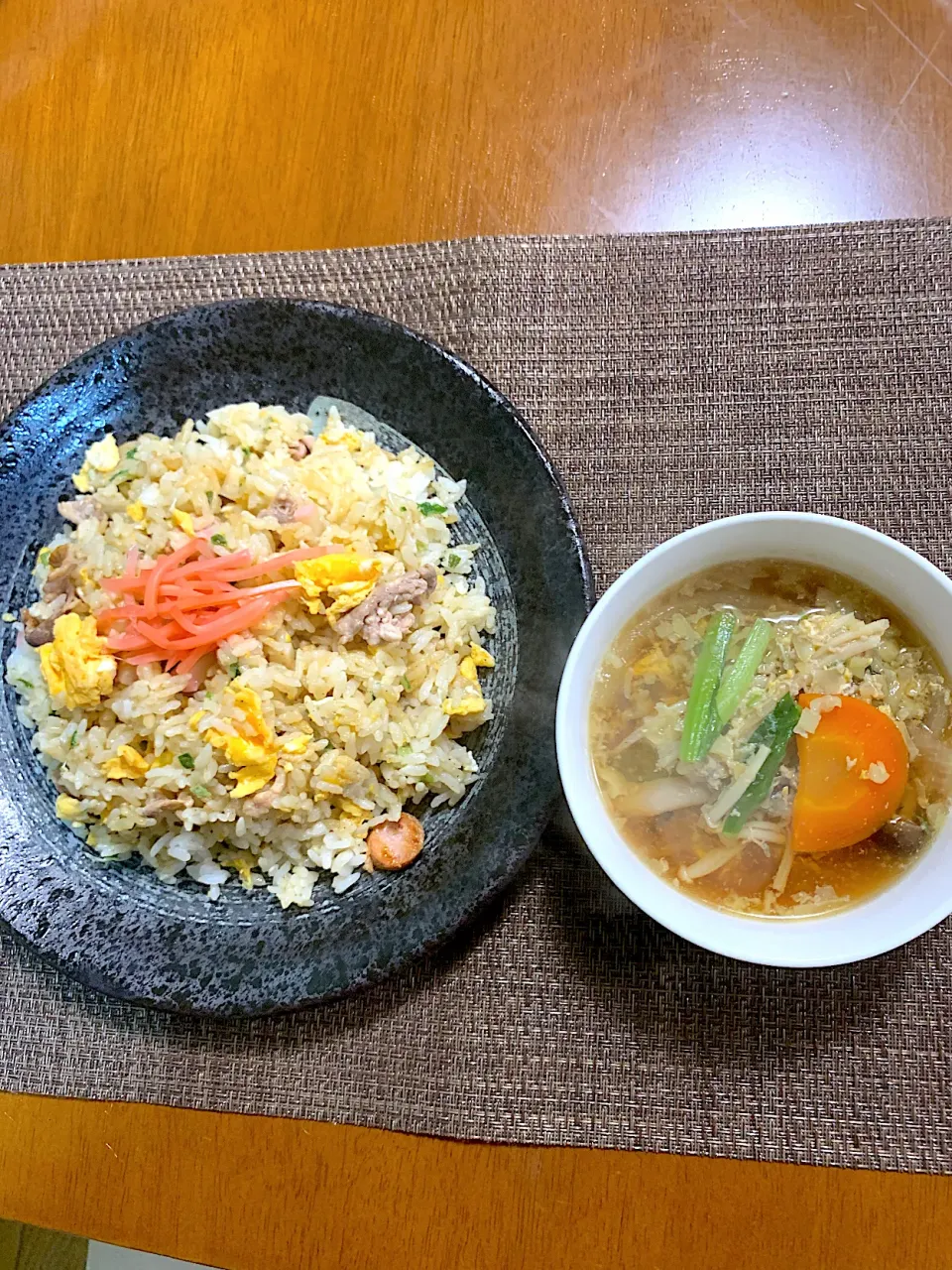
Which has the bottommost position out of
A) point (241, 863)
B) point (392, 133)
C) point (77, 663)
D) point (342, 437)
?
point (241, 863)

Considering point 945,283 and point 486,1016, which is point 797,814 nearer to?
point 486,1016

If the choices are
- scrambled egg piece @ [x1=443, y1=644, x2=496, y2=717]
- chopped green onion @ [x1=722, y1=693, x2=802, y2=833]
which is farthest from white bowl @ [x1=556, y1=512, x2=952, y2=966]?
scrambled egg piece @ [x1=443, y1=644, x2=496, y2=717]

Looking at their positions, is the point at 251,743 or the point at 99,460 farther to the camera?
the point at 99,460

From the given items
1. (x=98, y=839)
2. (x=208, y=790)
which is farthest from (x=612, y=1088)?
(x=98, y=839)

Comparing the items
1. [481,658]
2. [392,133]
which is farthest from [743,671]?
[392,133]

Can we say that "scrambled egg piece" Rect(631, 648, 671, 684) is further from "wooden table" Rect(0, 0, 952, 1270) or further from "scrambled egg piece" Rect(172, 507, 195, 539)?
"wooden table" Rect(0, 0, 952, 1270)

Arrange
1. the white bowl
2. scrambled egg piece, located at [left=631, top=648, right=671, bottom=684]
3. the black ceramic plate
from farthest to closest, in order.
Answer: the black ceramic plate → scrambled egg piece, located at [left=631, top=648, right=671, bottom=684] → the white bowl

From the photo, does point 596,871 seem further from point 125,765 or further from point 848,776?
point 125,765
